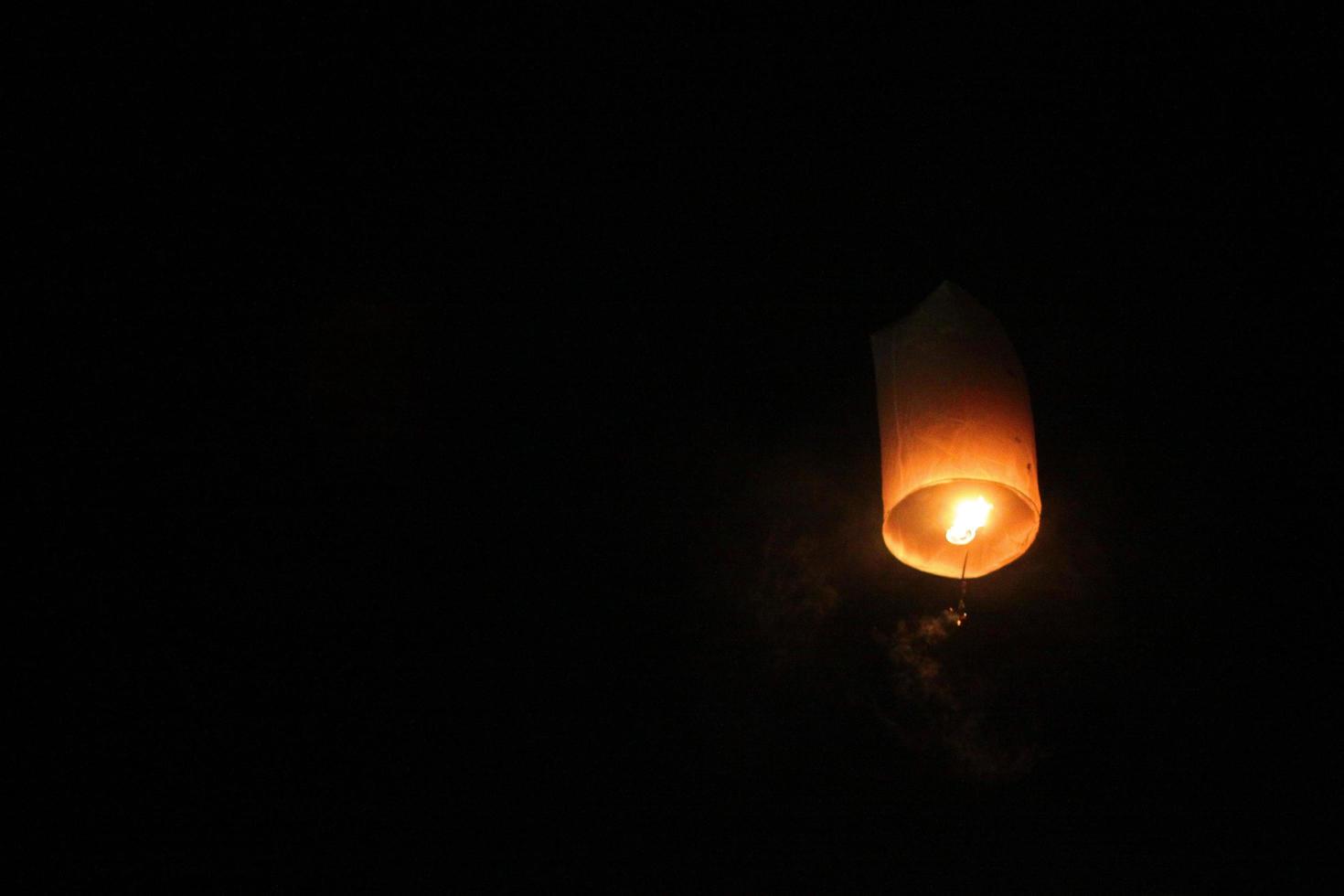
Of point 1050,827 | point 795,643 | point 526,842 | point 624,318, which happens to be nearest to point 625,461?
point 624,318

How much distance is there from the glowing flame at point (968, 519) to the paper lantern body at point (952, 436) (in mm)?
19

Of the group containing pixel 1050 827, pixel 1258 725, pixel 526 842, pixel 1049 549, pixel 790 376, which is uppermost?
pixel 790 376

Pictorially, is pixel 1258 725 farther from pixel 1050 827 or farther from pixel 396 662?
pixel 396 662

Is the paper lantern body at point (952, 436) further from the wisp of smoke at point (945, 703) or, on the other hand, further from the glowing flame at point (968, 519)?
the wisp of smoke at point (945, 703)

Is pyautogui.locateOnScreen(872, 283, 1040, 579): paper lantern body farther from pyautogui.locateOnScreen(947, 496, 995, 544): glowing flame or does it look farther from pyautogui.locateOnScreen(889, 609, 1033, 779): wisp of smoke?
pyautogui.locateOnScreen(889, 609, 1033, 779): wisp of smoke

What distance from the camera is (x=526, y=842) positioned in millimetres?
3223

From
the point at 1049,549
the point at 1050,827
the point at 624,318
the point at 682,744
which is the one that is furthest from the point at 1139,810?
the point at 624,318

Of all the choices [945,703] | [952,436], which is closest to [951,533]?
[952,436]

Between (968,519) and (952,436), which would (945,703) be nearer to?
(968,519)

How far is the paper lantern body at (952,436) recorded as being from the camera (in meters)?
2.39

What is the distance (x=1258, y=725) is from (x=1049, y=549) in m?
0.86

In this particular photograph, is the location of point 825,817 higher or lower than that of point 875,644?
lower

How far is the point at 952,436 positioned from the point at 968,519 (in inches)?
9.4

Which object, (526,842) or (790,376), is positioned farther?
(790,376)
